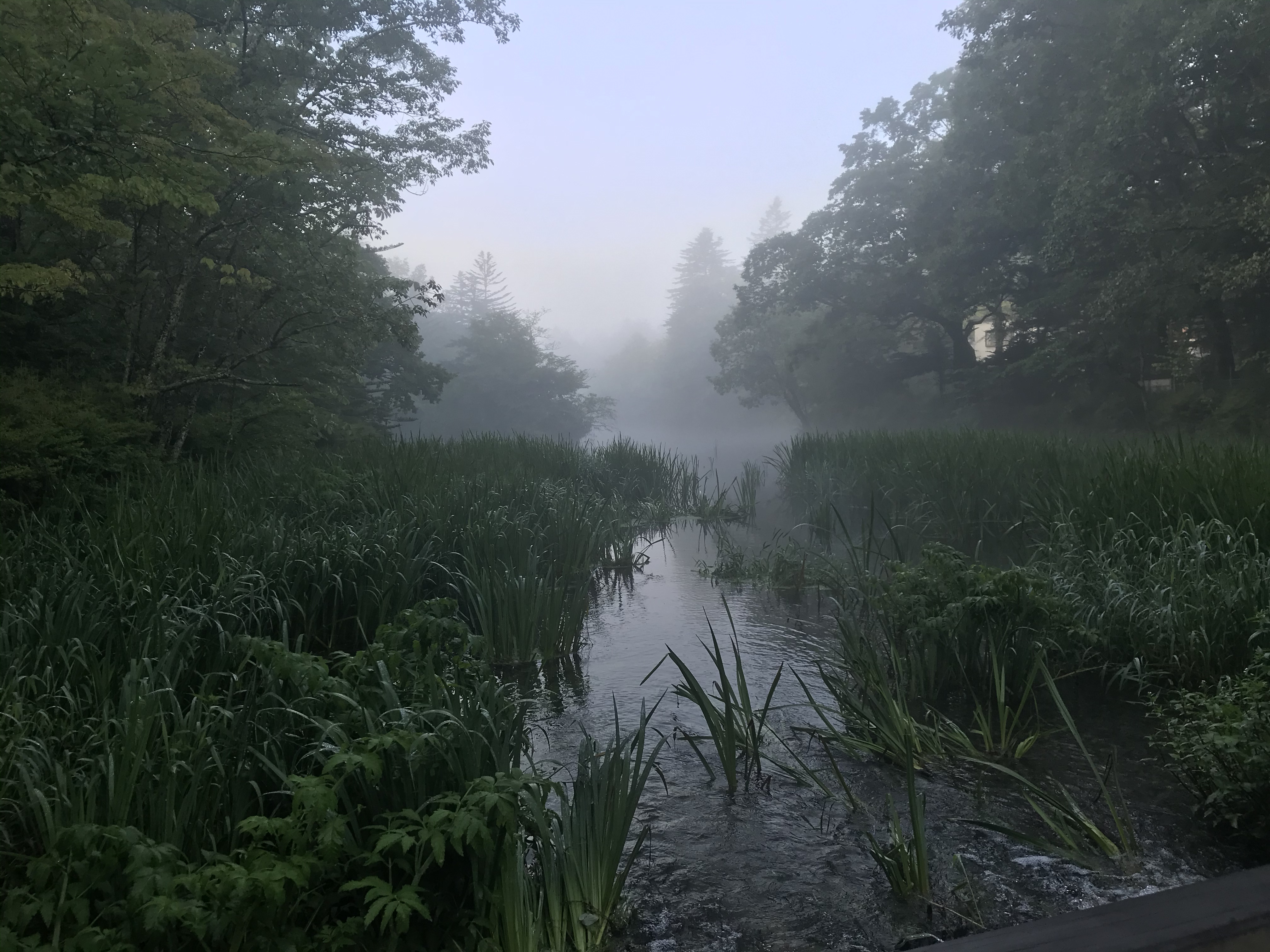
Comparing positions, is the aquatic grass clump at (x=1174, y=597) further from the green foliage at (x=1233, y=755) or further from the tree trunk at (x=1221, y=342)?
the tree trunk at (x=1221, y=342)

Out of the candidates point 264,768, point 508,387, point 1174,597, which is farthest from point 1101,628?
point 508,387

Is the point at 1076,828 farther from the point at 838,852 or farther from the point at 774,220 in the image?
the point at 774,220

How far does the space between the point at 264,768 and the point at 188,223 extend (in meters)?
7.37

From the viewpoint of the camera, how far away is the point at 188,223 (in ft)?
26.3

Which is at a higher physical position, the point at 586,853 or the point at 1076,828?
the point at 586,853

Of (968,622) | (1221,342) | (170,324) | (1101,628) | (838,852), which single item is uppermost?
(1221,342)

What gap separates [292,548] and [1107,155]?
14481 mm

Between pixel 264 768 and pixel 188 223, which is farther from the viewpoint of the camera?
pixel 188 223

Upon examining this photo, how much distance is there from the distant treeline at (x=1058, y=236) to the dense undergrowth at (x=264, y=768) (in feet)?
39.1

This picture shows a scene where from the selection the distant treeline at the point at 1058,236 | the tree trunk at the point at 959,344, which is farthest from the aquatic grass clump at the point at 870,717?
the tree trunk at the point at 959,344

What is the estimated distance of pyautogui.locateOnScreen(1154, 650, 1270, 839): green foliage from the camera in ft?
8.05

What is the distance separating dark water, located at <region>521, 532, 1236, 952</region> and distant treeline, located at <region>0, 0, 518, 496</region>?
3.98 m

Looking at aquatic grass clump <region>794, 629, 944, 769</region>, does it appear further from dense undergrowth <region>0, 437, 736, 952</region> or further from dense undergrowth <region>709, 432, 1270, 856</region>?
dense undergrowth <region>0, 437, 736, 952</region>

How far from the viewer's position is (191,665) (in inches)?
124
